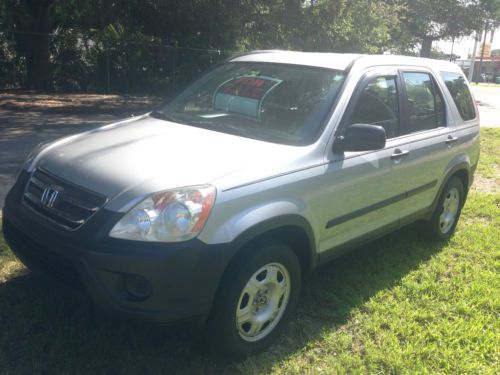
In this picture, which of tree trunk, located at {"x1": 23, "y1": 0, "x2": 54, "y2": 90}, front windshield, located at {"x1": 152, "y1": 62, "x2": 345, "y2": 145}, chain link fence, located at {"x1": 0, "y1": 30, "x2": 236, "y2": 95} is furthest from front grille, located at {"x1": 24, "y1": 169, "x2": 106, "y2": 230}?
tree trunk, located at {"x1": 23, "y1": 0, "x2": 54, "y2": 90}

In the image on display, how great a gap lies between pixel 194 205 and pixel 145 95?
16.3 metres

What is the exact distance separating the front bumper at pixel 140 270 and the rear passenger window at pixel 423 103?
2.49 meters

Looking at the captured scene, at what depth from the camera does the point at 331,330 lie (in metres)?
3.57

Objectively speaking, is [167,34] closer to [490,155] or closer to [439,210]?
[490,155]

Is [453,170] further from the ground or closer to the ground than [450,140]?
closer to the ground

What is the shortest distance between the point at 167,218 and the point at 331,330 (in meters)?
1.60

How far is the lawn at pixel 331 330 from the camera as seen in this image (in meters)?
3.04

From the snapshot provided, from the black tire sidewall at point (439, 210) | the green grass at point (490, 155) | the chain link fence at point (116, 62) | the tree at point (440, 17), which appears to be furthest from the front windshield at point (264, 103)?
the tree at point (440, 17)

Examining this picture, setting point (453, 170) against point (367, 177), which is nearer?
point (367, 177)

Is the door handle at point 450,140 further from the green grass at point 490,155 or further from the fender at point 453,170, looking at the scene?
the green grass at point 490,155

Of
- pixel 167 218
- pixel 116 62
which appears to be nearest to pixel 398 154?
pixel 167 218

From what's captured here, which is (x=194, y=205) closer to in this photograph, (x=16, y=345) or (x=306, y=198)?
(x=306, y=198)

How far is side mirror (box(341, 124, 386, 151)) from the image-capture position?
344 centimetres

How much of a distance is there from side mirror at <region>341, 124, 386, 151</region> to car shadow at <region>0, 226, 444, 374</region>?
4.06 ft
